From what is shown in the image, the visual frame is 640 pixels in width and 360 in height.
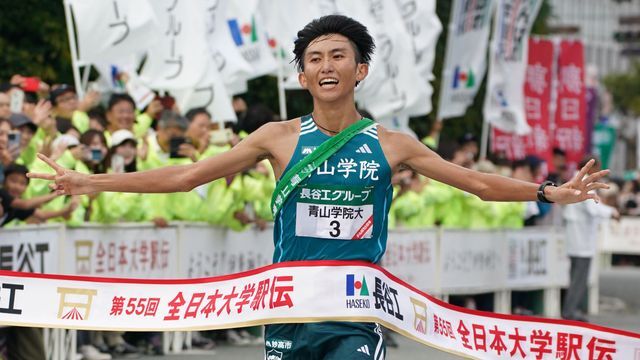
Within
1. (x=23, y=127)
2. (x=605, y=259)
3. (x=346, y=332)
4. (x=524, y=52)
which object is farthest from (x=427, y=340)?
(x=605, y=259)

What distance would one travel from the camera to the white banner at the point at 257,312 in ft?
20.1

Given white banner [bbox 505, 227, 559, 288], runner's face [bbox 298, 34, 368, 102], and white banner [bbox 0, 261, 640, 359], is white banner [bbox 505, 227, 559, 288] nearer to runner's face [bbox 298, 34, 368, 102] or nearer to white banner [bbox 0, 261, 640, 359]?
white banner [bbox 0, 261, 640, 359]

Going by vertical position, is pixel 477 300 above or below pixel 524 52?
below

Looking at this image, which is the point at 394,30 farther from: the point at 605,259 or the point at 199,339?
the point at 605,259

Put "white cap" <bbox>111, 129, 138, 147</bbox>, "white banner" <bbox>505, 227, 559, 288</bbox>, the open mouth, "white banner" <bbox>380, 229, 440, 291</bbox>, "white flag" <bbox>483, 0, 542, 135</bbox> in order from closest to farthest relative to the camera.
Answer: the open mouth
"white cap" <bbox>111, 129, 138, 147</bbox>
"white banner" <bbox>380, 229, 440, 291</bbox>
"white banner" <bbox>505, 227, 559, 288</bbox>
"white flag" <bbox>483, 0, 542, 135</bbox>

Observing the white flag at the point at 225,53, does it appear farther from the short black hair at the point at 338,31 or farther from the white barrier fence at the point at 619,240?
the white barrier fence at the point at 619,240

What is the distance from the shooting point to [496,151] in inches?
870

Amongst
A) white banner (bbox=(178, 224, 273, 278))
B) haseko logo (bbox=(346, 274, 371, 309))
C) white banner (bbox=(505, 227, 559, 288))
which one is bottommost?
white banner (bbox=(505, 227, 559, 288))

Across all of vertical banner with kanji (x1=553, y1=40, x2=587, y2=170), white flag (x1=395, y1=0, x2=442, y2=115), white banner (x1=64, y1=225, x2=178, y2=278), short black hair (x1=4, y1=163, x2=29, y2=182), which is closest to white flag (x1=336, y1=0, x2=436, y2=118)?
white flag (x1=395, y1=0, x2=442, y2=115)

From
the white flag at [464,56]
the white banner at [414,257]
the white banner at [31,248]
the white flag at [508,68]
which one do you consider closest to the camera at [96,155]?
the white banner at [31,248]

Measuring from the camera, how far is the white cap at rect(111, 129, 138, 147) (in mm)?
11641

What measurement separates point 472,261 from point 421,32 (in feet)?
11.2

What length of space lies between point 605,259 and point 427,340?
2555cm

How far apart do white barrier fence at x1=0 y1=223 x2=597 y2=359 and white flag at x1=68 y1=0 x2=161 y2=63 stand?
2.04 m
